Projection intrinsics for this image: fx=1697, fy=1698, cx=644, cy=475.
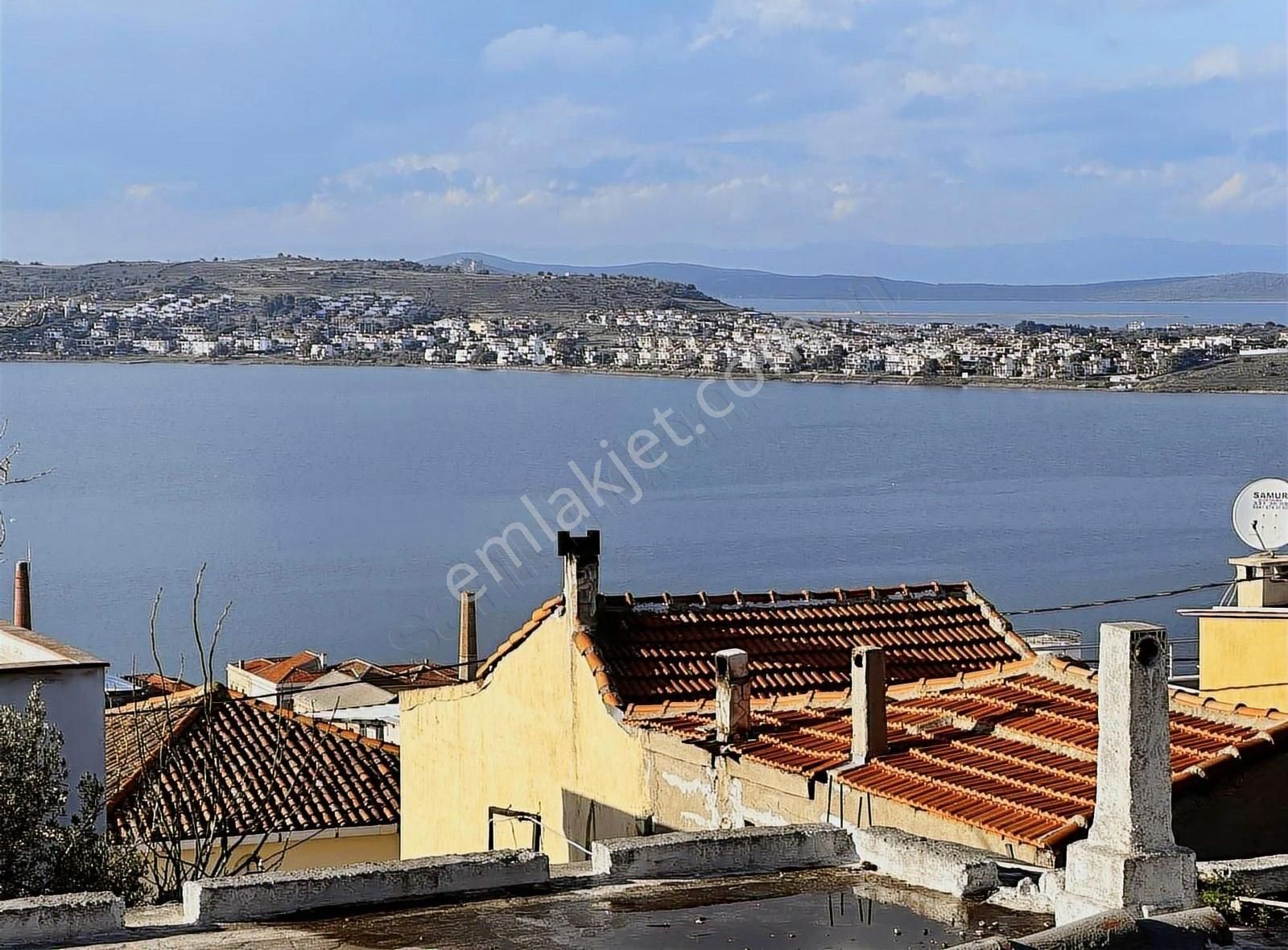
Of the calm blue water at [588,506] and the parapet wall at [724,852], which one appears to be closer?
the parapet wall at [724,852]

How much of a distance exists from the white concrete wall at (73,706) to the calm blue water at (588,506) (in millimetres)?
32187

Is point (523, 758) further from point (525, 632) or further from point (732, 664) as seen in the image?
point (732, 664)

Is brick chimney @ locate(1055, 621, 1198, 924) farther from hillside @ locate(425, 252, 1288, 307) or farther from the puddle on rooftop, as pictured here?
hillside @ locate(425, 252, 1288, 307)

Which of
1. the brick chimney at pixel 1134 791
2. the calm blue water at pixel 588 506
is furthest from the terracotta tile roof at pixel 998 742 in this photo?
the calm blue water at pixel 588 506

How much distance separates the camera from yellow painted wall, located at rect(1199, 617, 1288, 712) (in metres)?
11.5

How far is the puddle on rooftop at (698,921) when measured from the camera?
5801 millimetres

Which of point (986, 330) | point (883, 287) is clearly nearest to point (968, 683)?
point (986, 330)

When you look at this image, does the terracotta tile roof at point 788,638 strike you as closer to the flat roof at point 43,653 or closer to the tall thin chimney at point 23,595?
the flat roof at point 43,653

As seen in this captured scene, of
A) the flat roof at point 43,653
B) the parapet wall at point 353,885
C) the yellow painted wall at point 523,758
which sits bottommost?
the yellow painted wall at point 523,758

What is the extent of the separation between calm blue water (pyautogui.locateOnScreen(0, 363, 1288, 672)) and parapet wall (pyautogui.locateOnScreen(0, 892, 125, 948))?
3783 cm

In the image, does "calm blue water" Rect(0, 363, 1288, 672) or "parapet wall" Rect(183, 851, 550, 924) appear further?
"calm blue water" Rect(0, 363, 1288, 672)

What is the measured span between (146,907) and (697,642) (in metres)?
6.80

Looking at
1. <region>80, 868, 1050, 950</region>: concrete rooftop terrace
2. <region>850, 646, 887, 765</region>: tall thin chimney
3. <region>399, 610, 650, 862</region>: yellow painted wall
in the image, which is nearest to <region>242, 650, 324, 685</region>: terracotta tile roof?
<region>399, 610, 650, 862</region>: yellow painted wall

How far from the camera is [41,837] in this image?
29.8ft
